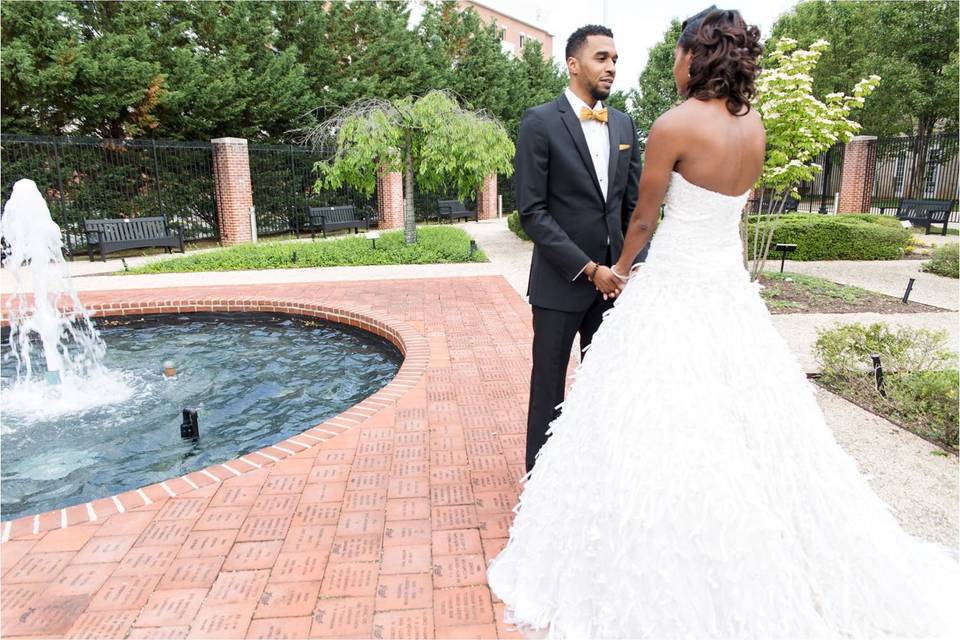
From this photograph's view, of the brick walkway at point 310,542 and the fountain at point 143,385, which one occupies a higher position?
the brick walkway at point 310,542

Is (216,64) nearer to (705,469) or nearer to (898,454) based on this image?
(898,454)

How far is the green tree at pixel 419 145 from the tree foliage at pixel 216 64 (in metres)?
5.41

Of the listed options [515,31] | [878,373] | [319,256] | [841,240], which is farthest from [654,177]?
[515,31]

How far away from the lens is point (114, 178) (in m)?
15.9

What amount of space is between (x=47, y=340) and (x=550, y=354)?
7069 millimetres

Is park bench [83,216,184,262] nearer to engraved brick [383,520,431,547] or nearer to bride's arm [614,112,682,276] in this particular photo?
engraved brick [383,520,431,547]

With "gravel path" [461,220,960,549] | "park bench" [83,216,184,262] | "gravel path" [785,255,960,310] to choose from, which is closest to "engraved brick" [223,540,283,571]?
"gravel path" [461,220,960,549]

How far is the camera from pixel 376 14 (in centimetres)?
2306

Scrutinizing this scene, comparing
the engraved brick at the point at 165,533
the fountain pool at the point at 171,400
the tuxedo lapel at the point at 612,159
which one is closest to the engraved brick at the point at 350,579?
the engraved brick at the point at 165,533

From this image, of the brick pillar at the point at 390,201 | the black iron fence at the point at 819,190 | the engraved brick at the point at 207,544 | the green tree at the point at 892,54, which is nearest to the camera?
the engraved brick at the point at 207,544

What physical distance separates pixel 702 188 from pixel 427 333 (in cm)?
510

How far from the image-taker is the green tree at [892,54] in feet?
78.4

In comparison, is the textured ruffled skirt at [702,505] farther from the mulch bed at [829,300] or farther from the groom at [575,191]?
the mulch bed at [829,300]

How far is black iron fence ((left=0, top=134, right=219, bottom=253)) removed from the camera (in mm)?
14445
